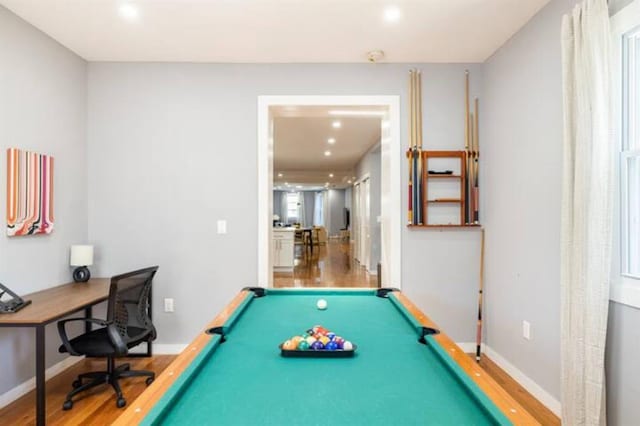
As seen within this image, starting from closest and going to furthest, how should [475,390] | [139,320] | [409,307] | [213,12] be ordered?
[475,390] < [409,307] < [213,12] < [139,320]

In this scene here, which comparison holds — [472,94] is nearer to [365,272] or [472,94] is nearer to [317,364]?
[317,364]

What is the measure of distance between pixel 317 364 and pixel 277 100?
2549 millimetres

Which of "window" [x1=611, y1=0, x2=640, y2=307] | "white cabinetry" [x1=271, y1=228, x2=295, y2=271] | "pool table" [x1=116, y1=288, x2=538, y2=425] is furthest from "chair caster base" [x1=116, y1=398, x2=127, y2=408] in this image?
"white cabinetry" [x1=271, y1=228, x2=295, y2=271]

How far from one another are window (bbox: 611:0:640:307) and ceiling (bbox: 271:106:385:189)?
6.00ft

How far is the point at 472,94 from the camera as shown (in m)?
3.35

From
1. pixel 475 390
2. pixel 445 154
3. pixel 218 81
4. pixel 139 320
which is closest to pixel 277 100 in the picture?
pixel 218 81

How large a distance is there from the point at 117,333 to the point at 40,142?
63.1 inches

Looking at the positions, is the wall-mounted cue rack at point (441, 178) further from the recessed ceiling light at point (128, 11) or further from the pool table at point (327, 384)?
the recessed ceiling light at point (128, 11)

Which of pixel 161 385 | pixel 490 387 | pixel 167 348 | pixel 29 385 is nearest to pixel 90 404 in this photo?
pixel 29 385

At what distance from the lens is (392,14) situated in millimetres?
2525

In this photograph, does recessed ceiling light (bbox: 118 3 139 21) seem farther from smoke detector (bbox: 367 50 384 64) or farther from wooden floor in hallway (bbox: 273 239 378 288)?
wooden floor in hallway (bbox: 273 239 378 288)

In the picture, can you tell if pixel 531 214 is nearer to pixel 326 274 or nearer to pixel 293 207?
pixel 326 274

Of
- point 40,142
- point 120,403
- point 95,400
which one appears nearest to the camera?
point 120,403

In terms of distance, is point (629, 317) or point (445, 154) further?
point (445, 154)
